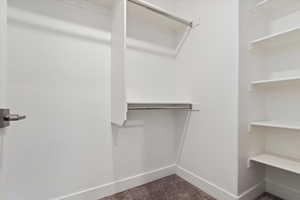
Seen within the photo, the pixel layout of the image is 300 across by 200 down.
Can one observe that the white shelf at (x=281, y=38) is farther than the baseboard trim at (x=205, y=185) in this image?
No

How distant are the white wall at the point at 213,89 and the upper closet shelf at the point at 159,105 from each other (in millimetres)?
98

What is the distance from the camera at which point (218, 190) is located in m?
1.55

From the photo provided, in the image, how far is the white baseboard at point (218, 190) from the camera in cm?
147

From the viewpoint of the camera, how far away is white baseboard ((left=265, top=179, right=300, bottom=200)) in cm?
148

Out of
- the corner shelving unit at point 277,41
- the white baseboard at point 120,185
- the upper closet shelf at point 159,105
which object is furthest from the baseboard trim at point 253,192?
the upper closet shelf at point 159,105

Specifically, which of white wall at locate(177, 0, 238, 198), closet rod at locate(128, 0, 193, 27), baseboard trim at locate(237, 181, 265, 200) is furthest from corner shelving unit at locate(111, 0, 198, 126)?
baseboard trim at locate(237, 181, 265, 200)

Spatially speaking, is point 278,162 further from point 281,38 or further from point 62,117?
point 62,117

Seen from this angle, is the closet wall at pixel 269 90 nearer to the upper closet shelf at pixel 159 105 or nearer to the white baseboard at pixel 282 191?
the white baseboard at pixel 282 191

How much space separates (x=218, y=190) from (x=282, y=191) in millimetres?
668

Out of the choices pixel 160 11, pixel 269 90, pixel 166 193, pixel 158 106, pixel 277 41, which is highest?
pixel 160 11

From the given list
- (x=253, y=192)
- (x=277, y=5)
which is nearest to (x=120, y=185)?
(x=253, y=192)

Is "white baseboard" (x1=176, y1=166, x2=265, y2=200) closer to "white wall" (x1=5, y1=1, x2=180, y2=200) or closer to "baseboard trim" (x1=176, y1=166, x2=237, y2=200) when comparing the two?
"baseboard trim" (x1=176, y1=166, x2=237, y2=200)

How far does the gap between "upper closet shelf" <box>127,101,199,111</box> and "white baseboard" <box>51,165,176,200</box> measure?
2.76 feet

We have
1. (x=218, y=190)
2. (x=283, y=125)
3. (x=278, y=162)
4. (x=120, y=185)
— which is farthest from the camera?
(x=120, y=185)
